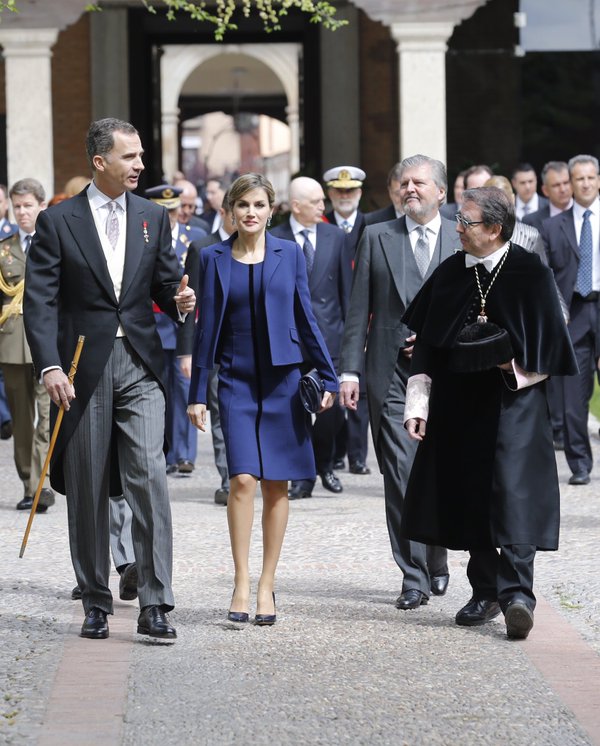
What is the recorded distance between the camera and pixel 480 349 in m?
6.38

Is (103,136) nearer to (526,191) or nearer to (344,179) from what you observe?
(344,179)

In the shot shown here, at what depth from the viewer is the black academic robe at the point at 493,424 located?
6422mm

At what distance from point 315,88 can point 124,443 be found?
16.7 meters

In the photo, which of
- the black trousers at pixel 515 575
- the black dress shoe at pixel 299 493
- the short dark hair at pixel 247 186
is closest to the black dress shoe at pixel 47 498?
the black dress shoe at pixel 299 493

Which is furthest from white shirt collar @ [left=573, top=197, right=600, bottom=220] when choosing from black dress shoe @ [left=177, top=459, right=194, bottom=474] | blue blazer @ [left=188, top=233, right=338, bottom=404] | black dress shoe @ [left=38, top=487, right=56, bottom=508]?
blue blazer @ [left=188, top=233, right=338, bottom=404]

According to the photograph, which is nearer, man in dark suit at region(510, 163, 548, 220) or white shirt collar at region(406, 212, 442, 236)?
white shirt collar at region(406, 212, 442, 236)

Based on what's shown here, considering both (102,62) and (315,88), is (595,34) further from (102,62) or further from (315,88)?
(102,62)

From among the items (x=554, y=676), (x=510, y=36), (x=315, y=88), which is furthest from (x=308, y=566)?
(x=315, y=88)

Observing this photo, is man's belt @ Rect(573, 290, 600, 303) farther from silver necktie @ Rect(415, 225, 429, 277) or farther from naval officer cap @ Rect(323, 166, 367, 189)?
silver necktie @ Rect(415, 225, 429, 277)

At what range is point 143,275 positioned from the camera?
6480 millimetres

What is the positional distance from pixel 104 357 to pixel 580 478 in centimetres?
520

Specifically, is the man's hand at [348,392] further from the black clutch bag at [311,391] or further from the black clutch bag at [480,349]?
the black clutch bag at [480,349]

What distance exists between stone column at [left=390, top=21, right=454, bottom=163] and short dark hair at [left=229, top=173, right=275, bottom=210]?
36.4 ft

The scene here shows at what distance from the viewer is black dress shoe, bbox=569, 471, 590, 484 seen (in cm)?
1081
